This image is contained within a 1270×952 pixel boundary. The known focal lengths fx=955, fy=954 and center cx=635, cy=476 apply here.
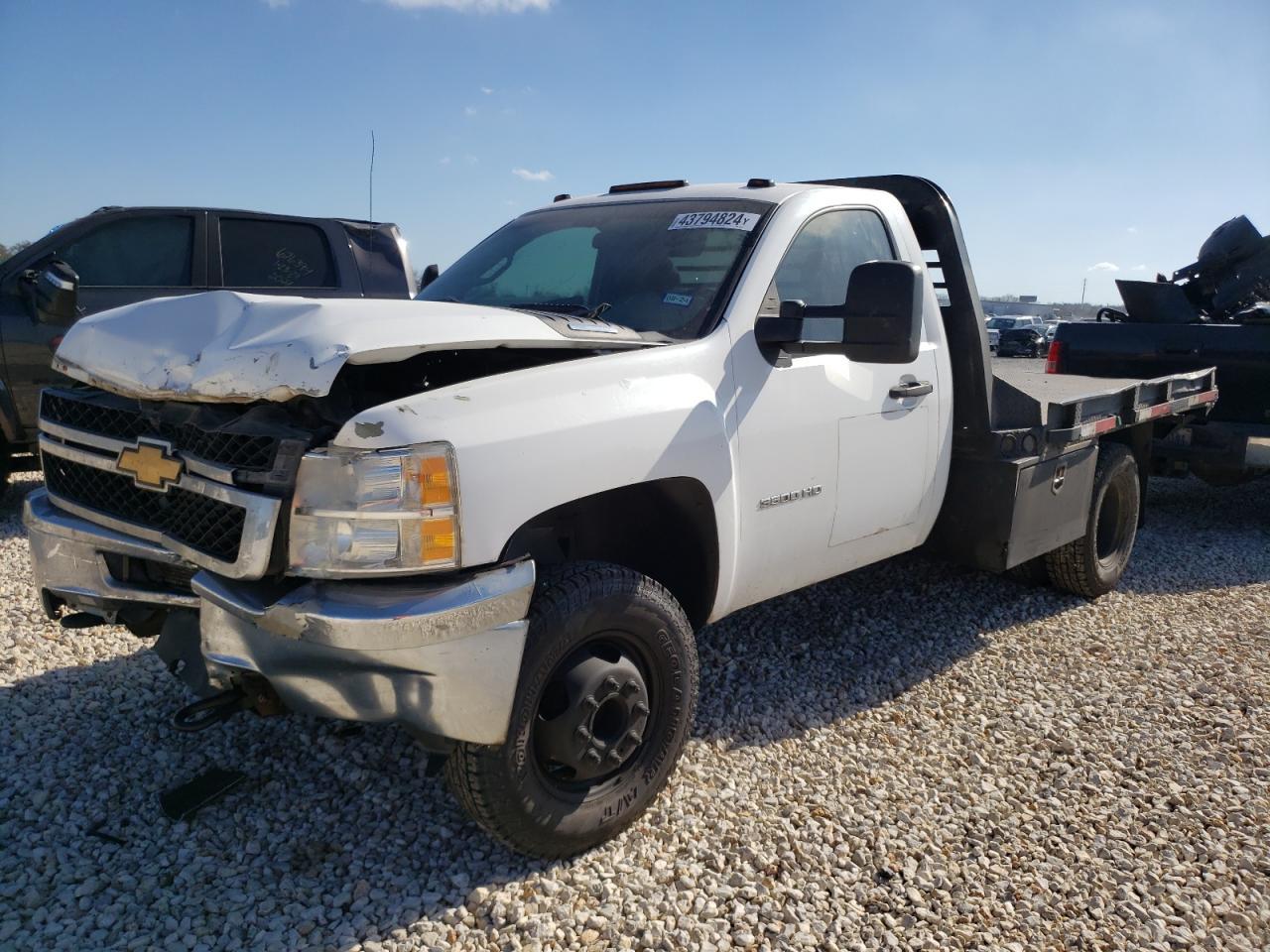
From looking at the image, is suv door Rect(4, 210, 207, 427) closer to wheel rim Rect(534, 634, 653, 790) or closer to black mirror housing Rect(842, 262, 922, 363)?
wheel rim Rect(534, 634, 653, 790)

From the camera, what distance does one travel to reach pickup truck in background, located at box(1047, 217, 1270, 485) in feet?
21.5

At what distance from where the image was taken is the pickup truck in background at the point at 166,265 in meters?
6.19

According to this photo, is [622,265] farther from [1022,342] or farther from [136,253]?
[1022,342]

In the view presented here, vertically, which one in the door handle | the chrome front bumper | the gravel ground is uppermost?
the door handle

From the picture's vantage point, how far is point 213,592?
236cm

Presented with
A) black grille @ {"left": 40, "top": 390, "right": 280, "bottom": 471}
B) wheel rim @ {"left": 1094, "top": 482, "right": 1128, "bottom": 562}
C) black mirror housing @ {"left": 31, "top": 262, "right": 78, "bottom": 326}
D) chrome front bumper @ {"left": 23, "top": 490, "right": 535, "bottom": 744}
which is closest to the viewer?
chrome front bumper @ {"left": 23, "top": 490, "right": 535, "bottom": 744}

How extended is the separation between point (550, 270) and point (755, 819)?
2.16 m

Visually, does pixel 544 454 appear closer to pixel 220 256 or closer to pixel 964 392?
pixel 964 392

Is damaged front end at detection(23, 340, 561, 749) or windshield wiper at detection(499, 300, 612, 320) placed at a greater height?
windshield wiper at detection(499, 300, 612, 320)

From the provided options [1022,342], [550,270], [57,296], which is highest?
[550,270]

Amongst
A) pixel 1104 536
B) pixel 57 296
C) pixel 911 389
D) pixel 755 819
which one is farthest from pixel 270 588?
pixel 1104 536

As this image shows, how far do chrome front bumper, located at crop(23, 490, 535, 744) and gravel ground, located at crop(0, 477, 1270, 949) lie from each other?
2.03ft

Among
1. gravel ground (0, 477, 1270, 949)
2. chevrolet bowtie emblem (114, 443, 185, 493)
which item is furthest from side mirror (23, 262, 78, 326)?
chevrolet bowtie emblem (114, 443, 185, 493)

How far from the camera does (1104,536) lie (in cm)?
554
